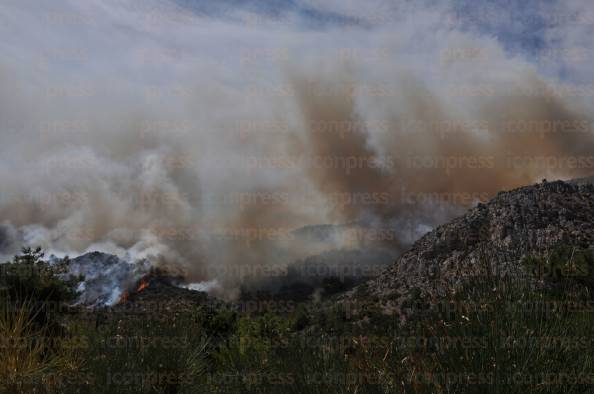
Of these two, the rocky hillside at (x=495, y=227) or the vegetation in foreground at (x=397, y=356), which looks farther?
the rocky hillside at (x=495, y=227)

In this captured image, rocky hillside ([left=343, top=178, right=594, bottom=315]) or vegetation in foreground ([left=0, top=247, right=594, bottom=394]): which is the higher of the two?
rocky hillside ([left=343, top=178, right=594, bottom=315])

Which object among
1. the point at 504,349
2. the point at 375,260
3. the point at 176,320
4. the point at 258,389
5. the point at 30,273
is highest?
the point at 375,260

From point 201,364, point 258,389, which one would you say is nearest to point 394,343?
point 258,389

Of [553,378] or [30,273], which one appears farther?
[30,273]

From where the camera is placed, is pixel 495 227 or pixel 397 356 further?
pixel 495 227

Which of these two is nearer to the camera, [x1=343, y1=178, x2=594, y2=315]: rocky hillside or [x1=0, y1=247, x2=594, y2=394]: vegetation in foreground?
[x1=0, y1=247, x2=594, y2=394]: vegetation in foreground

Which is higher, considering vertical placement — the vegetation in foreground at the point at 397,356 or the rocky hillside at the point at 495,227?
the rocky hillside at the point at 495,227

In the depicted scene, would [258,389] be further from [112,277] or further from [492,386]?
[112,277]

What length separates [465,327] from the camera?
4355 millimetres

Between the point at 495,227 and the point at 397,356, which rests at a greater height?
the point at 495,227

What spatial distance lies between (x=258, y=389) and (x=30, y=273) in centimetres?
1605

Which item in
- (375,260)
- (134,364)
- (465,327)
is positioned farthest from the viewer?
(375,260)

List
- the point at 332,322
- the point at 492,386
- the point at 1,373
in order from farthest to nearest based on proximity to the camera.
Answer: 1. the point at 332,322
2. the point at 1,373
3. the point at 492,386

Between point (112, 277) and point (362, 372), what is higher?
point (112, 277)
